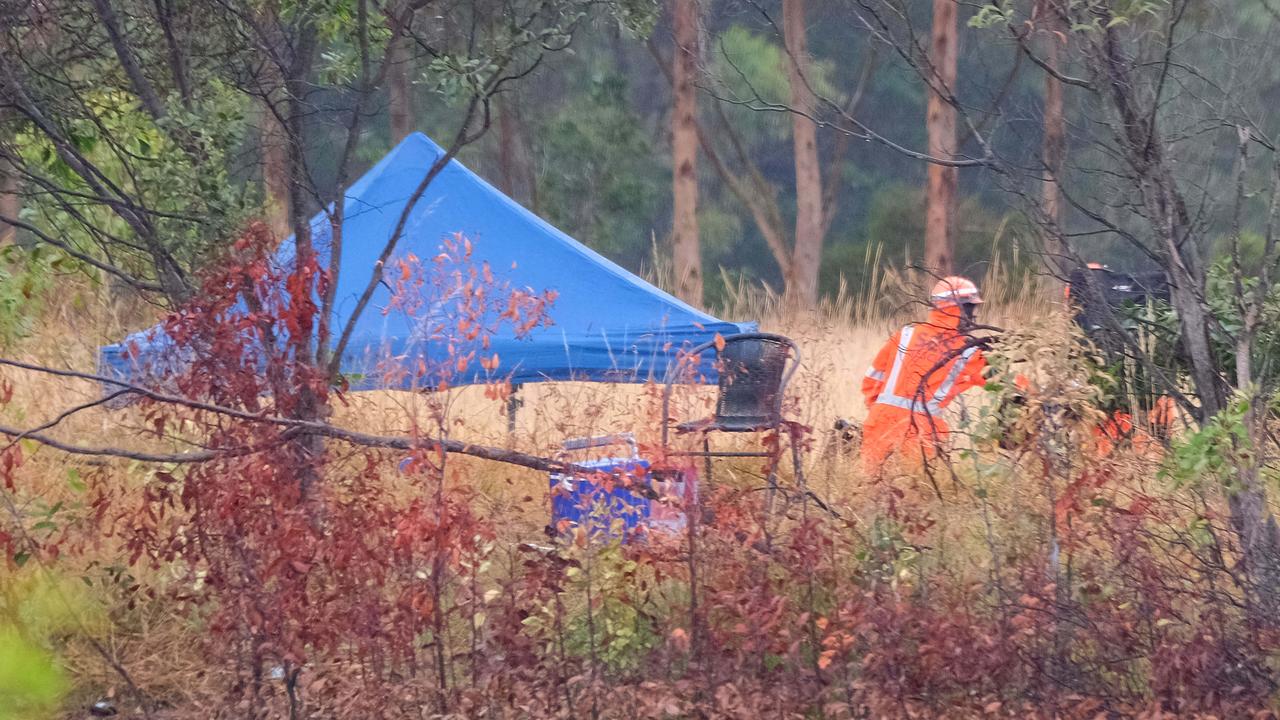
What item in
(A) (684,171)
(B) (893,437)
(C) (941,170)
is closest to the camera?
(B) (893,437)

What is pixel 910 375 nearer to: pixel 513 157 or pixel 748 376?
pixel 748 376

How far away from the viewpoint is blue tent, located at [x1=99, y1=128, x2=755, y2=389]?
827 centimetres

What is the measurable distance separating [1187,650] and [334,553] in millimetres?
2411

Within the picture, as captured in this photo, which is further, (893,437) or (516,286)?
(516,286)

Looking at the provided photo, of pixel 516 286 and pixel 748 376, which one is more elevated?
pixel 516 286

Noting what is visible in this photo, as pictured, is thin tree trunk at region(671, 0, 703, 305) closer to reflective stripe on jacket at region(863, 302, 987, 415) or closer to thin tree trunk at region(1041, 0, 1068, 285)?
reflective stripe on jacket at region(863, 302, 987, 415)

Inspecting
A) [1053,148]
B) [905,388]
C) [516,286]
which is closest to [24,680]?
[1053,148]

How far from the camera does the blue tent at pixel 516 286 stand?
8266 mm

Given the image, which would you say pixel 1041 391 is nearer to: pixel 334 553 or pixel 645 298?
pixel 334 553

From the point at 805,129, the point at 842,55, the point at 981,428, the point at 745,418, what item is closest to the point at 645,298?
the point at 745,418

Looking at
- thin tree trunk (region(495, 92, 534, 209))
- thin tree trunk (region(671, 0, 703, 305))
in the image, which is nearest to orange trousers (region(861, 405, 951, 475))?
thin tree trunk (region(671, 0, 703, 305))

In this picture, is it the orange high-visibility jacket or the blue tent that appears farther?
the blue tent

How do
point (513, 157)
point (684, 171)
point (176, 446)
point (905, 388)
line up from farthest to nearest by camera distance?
point (513, 157) < point (684, 171) < point (905, 388) < point (176, 446)

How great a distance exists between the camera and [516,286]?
29.2 ft
